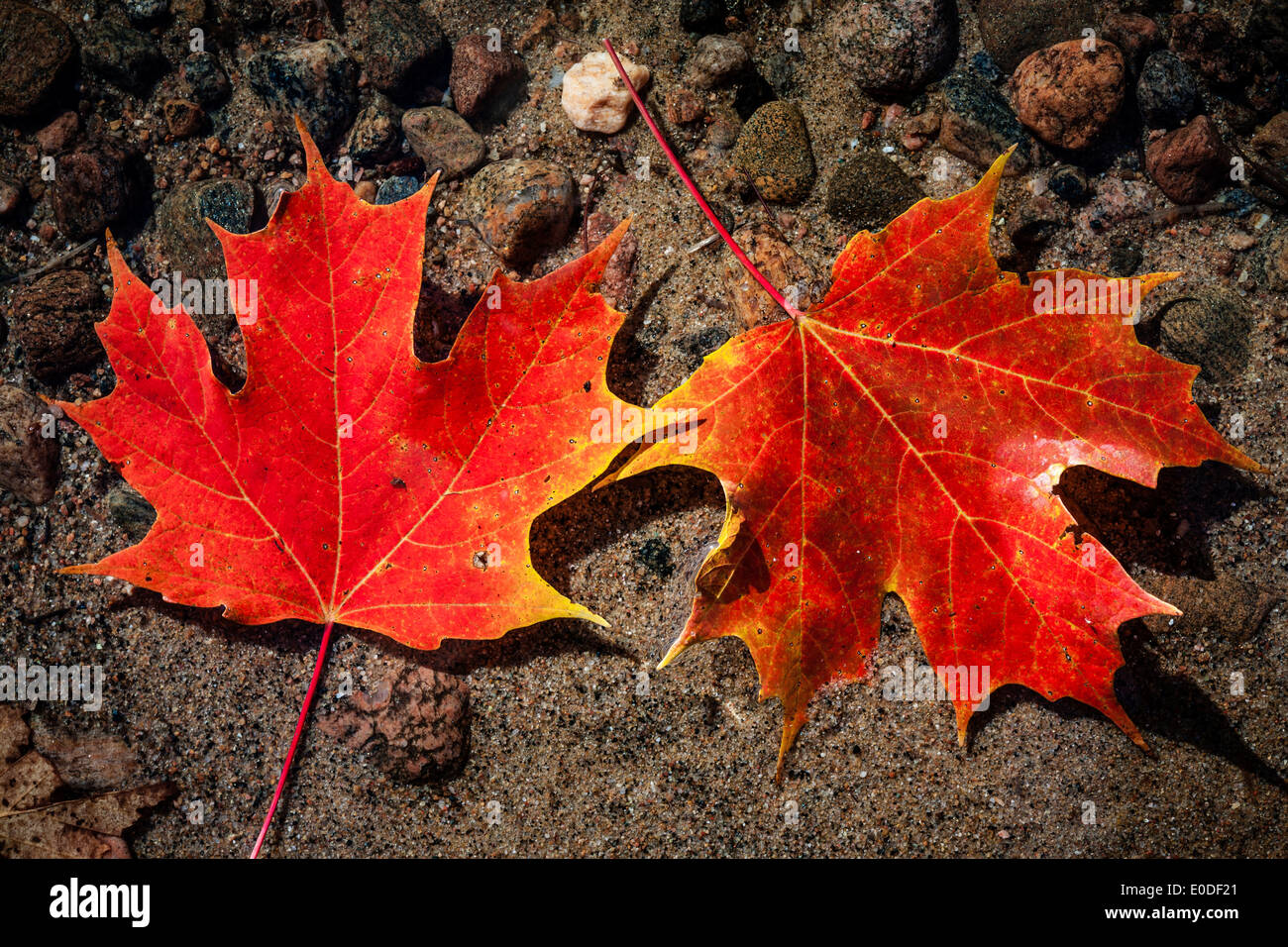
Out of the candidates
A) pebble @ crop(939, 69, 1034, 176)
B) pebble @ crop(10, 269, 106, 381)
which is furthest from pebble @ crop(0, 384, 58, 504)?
pebble @ crop(939, 69, 1034, 176)

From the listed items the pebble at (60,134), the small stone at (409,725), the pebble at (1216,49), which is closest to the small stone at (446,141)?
the pebble at (60,134)

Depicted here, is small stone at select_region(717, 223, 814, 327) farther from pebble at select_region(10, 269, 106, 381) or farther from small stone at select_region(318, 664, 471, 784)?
pebble at select_region(10, 269, 106, 381)

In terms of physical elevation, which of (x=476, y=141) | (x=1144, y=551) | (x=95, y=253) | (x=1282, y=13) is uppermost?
(x=1282, y=13)

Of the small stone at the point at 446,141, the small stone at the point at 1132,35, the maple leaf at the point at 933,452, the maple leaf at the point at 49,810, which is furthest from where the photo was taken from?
the small stone at the point at 446,141

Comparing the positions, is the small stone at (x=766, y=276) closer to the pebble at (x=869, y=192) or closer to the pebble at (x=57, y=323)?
the pebble at (x=869, y=192)

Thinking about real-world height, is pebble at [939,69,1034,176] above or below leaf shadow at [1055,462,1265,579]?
above
